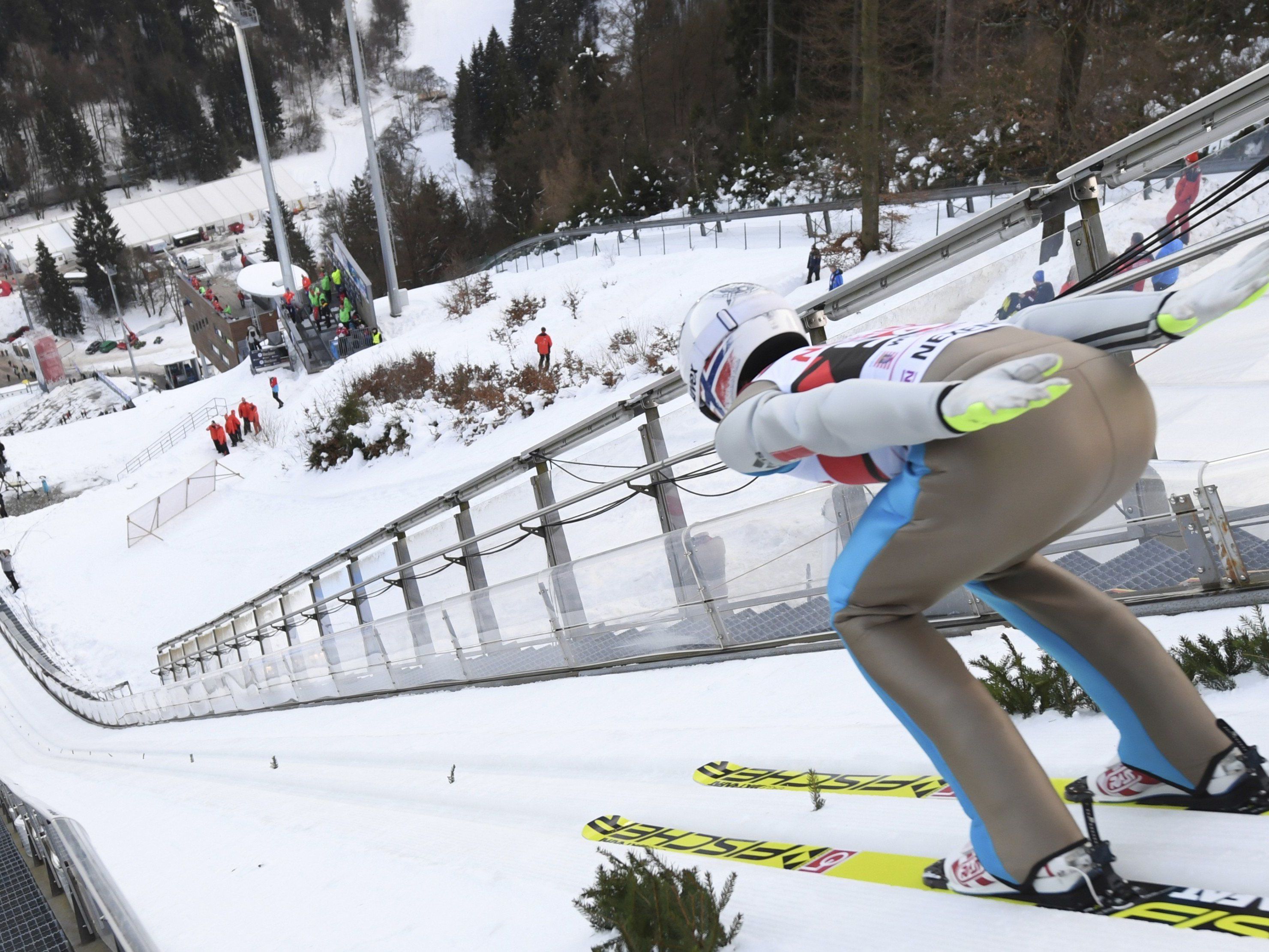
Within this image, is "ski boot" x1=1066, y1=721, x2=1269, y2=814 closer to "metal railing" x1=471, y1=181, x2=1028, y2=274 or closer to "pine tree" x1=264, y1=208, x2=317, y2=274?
"metal railing" x1=471, y1=181, x2=1028, y2=274

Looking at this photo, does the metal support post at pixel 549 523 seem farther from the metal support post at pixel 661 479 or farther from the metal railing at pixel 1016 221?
the metal railing at pixel 1016 221

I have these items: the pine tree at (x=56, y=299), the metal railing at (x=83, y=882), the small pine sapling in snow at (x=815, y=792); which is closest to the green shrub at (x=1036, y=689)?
the small pine sapling in snow at (x=815, y=792)

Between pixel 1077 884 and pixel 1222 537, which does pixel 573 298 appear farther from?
pixel 1077 884

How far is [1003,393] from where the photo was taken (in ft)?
5.32

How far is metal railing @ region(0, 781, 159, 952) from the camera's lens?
298 cm

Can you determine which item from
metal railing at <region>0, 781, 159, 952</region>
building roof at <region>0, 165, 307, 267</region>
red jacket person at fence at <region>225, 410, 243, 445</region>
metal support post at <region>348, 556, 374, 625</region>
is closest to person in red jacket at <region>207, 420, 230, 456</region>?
red jacket person at fence at <region>225, 410, 243, 445</region>

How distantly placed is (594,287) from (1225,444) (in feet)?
83.9

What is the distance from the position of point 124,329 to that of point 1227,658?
A: 3148 inches

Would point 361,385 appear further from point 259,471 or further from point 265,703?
point 265,703

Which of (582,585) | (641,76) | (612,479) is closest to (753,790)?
(582,585)

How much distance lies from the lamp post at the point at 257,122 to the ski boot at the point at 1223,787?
39140 mm

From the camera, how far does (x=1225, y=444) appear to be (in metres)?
3.61

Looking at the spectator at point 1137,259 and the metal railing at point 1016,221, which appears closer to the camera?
the spectator at point 1137,259

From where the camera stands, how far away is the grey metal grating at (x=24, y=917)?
14.2 feet
